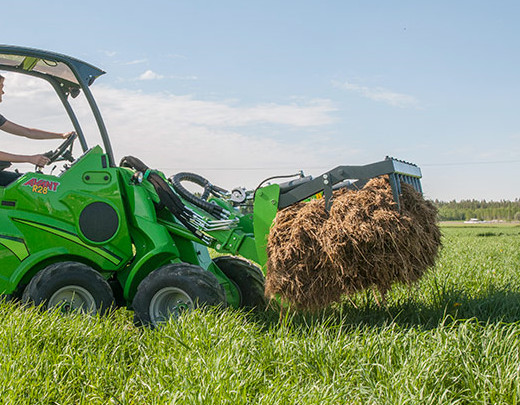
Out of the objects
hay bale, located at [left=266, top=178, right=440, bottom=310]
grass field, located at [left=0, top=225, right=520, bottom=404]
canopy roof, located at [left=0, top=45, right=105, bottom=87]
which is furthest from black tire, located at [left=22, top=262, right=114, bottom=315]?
canopy roof, located at [left=0, top=45, right=105, bottom=87]

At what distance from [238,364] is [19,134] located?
12.4 feet

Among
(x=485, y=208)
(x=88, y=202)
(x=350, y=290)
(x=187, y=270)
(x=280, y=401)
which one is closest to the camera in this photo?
(x=280, y=401)

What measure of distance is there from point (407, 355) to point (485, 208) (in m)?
85.7

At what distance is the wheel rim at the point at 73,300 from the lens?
5105 millimetres

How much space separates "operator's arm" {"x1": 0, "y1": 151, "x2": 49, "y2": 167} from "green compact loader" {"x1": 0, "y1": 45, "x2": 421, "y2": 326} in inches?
7.1

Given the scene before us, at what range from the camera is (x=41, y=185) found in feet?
18.2

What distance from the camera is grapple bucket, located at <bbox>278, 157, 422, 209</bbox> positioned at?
4770mm

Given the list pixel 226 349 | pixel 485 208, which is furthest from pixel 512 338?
pixel 485 208

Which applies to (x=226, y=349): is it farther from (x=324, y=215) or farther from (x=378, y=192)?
Answer: (x=378, y=192)

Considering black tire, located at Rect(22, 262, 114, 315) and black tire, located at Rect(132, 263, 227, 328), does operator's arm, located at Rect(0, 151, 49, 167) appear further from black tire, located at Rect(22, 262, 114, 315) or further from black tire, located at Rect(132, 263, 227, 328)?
black tire, located at Rect(132, 263, 227, 328)

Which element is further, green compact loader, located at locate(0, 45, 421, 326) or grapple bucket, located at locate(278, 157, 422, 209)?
green compact loader, located at locate(0, 45, 421, 326)

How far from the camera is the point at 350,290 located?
4.55 m

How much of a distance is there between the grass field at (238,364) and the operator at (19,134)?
1.53 meters

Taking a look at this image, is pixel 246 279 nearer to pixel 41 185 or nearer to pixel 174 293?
pixel 174 293
